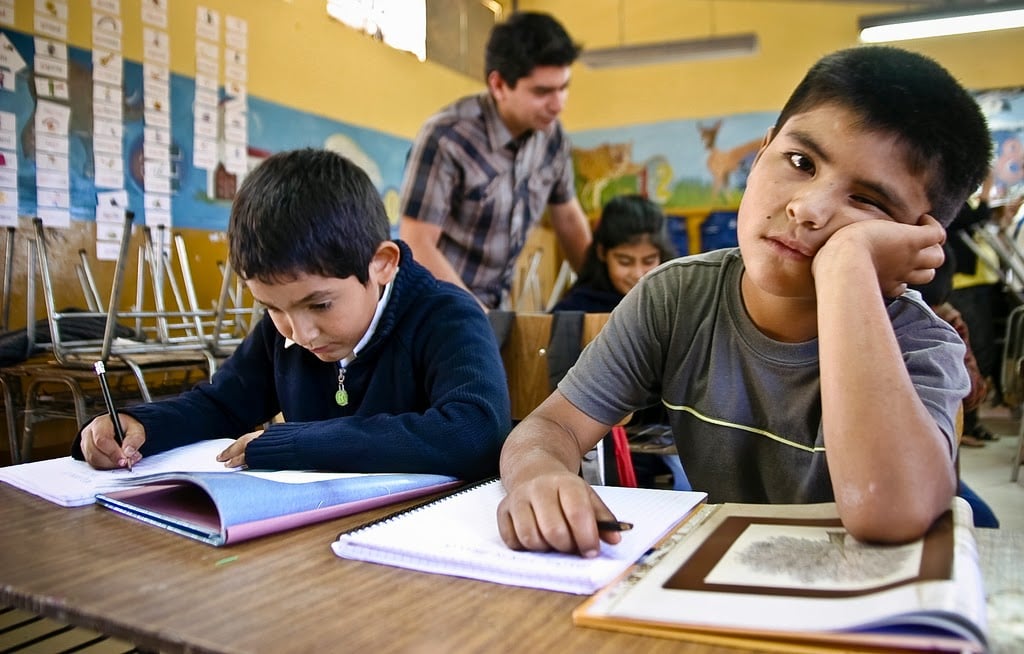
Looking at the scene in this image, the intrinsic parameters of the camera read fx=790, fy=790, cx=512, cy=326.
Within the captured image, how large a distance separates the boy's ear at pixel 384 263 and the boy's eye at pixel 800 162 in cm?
59

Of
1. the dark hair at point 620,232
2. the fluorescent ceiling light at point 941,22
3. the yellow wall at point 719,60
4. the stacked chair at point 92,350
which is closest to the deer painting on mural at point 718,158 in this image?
the yellow wall at point 719,60

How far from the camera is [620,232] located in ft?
8.44

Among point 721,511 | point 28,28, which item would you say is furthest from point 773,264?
point 28,28

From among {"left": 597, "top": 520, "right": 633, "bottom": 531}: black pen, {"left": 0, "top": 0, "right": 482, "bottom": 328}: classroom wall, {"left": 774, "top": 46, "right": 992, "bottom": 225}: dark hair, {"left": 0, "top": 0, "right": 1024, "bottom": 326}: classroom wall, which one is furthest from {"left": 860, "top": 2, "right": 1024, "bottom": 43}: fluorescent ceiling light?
{"left": 597, "top": 520, "right": 633, "bottom": 531}: black pen

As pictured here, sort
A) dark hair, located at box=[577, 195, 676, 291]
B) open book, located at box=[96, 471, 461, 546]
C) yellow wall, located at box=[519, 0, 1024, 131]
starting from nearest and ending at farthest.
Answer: open book, located at box=[96, 471, 461, 546]
dark hair, located at box=[577, 195, 676, 291]
yellow wall, located at box=[519, 0, 1024, 131]

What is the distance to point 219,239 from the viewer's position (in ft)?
12.8

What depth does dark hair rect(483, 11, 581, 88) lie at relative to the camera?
2.19 metres

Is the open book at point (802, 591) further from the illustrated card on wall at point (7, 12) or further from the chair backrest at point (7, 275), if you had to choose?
the illustrated card on wall at point (7, 12)

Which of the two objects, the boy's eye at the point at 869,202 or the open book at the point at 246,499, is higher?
the boy's eye at the point at 869,202

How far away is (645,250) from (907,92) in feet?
5.81

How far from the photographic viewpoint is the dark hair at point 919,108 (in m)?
0.80

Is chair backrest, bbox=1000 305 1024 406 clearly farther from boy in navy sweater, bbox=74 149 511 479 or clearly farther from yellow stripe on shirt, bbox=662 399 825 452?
boy in navy sweater, bbox=74 149 511 479

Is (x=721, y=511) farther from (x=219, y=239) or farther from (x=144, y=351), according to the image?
(x=219, y=239)

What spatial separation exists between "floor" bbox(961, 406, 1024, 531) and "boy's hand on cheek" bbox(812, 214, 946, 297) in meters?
1.71
